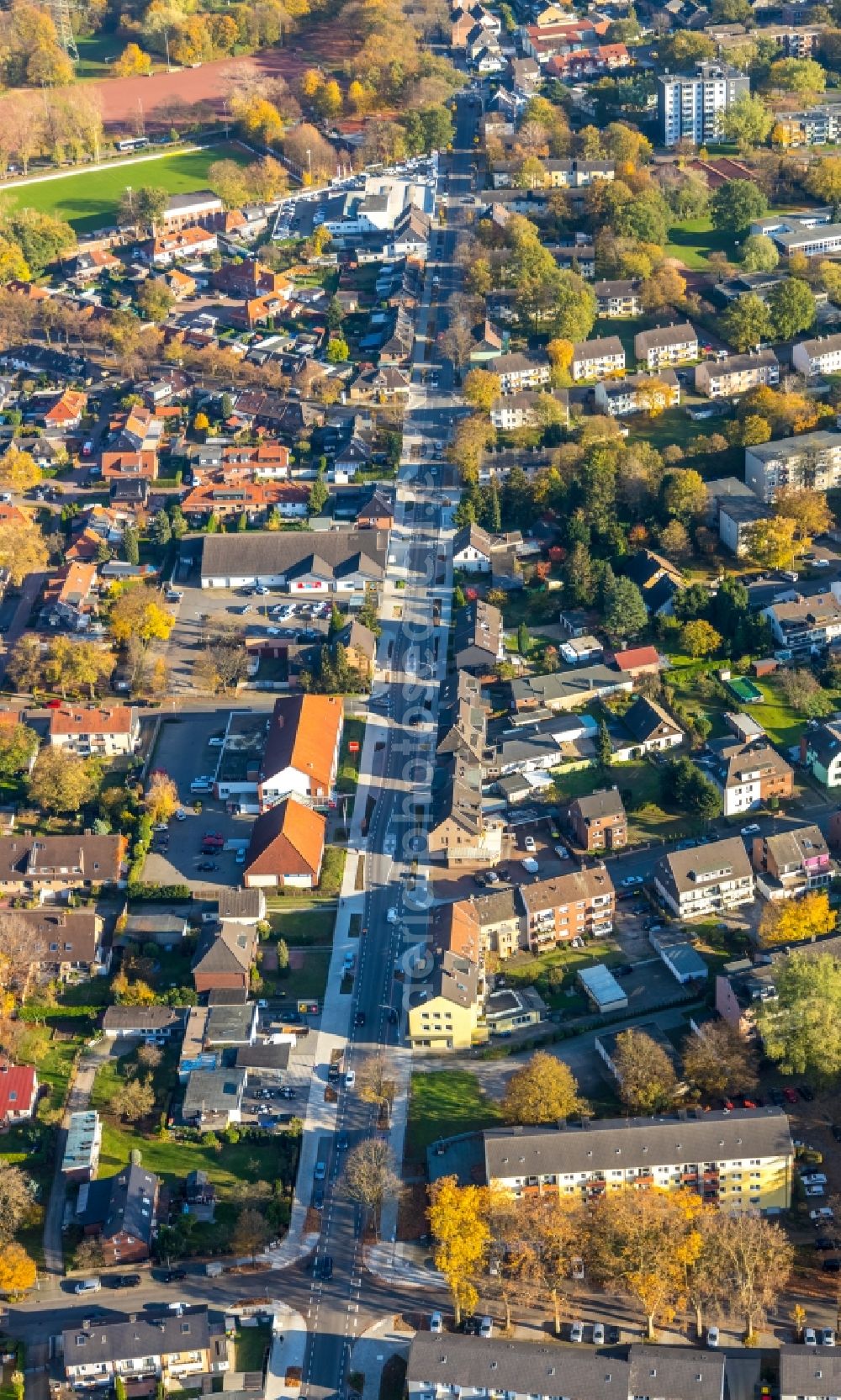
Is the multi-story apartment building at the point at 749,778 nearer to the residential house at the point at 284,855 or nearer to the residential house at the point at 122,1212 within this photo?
the residential house at the point at 284,855

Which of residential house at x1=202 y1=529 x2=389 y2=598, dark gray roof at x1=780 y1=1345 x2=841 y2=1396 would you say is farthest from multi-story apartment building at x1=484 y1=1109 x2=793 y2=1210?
residential house at x1=202 y1=529 x2=389 y2=598

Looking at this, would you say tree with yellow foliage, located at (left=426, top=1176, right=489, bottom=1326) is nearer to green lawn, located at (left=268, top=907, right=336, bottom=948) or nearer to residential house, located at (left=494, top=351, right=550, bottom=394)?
green lawn, located at (left=268, top=907, right=336, bottom=948)

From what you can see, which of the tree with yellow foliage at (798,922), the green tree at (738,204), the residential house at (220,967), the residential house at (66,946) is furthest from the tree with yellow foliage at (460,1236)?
the green tree at (738,204)

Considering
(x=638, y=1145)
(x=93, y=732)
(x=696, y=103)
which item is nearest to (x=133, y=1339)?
(x=638, y=1145)

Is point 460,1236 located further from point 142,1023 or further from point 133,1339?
point 142,1023

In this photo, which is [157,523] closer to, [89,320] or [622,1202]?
[89,320]

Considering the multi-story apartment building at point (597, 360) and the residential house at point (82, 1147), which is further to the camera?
the multi-story apartment building at point (597, 360)

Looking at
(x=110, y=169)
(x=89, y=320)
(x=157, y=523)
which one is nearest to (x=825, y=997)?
(x=157, y=523)
